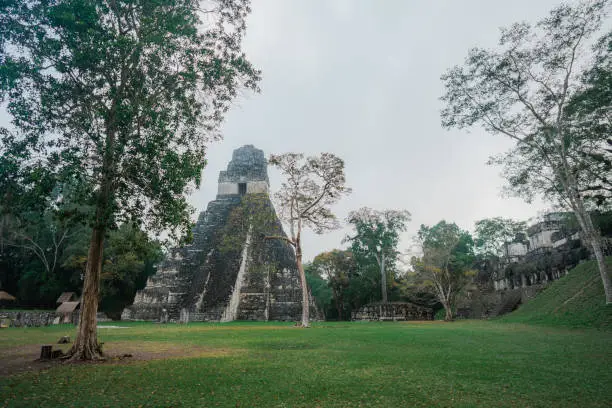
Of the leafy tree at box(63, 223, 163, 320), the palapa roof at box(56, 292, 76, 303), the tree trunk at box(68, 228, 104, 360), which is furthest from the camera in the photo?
the leafy tree at box(63, 223, 163, 320)

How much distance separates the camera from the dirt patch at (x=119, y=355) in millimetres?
6414

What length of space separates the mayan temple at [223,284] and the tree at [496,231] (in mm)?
29722

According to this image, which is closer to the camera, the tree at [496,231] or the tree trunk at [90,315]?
the tree trunk at [90,315]

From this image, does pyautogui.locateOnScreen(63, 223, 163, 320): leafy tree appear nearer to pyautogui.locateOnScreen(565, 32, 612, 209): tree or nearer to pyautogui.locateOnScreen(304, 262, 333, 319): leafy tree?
pyautogui.locateOnScreen(304, 262, 333, 319): leafy tree

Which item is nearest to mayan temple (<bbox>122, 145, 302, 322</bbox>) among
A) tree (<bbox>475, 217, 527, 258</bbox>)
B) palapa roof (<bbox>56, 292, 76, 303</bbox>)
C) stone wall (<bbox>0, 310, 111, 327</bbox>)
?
stone wall (<bbox>0, 310, 111, 327</bbox>)

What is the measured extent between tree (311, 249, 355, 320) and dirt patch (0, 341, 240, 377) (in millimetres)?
28123

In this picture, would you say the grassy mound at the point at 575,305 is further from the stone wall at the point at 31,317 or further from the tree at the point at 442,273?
the stone wall at the point at 31,317

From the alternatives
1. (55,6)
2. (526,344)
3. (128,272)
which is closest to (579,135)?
(526,344)

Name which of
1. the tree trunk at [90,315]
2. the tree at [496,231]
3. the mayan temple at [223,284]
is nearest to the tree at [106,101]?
the tree trunk at [90,315]

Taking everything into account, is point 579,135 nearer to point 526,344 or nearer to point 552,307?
point 552,307

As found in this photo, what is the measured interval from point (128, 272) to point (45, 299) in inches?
281

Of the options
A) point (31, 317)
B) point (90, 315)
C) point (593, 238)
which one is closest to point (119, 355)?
point (90, 315)

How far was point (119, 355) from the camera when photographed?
760 cm

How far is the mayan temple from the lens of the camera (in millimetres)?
22734
